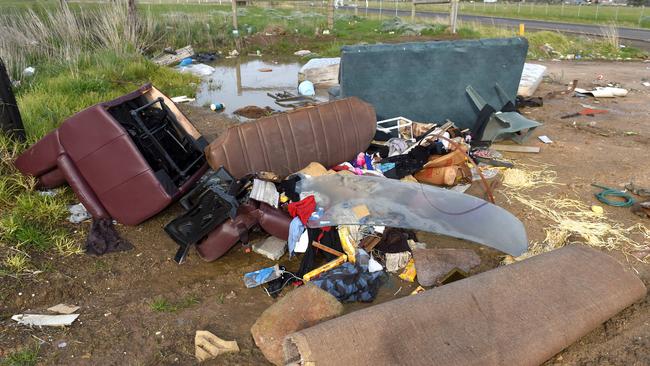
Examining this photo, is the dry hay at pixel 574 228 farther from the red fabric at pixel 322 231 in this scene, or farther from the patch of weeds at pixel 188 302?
the patch of weeds at pixel 188 302

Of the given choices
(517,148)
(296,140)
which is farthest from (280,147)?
(517,148)

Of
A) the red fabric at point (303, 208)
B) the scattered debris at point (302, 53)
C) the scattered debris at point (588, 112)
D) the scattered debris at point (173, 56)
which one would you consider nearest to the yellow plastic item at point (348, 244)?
the red fabric at point (303, 208)

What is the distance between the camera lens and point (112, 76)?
870 centimetres

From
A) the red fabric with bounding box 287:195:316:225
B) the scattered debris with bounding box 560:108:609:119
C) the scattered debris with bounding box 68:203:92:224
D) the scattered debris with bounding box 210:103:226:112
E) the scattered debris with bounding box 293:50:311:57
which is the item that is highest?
the scattered debris with bounding box 293:50:311:57

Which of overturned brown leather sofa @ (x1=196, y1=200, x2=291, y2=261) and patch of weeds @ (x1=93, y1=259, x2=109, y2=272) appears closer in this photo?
patch of weeds @ (x1=93, y1=259, x2=109, y2=272)

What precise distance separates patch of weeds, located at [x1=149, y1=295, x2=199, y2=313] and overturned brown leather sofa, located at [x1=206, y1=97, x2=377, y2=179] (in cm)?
137

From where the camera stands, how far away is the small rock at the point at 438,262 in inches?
131

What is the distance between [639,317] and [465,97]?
13.6 feet

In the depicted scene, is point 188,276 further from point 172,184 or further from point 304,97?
point 304,97

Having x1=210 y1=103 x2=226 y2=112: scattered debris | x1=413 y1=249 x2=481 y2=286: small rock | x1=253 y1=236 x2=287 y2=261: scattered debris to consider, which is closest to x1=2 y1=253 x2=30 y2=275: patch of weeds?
x1=253 y1=236 x2=287 y2=261: scattered debris

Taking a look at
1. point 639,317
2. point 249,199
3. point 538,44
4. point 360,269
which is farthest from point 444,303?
point 538,44

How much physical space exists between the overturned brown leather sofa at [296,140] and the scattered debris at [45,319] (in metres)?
1.72

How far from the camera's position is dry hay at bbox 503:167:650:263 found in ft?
12.2

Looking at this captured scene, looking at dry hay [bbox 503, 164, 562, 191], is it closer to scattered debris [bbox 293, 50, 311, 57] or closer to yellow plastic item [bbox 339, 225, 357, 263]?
yellow plastic item [bbox 339, 225, 357, 263]
